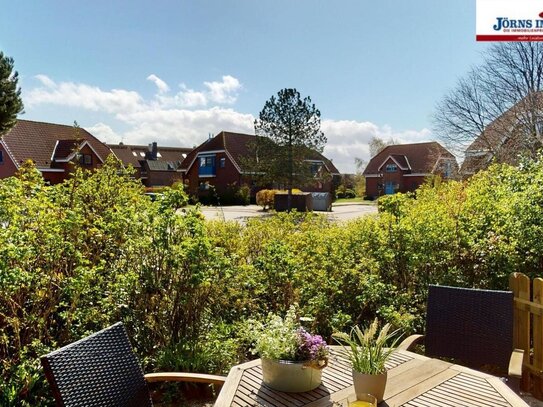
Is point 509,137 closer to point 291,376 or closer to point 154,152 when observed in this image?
point 291,376

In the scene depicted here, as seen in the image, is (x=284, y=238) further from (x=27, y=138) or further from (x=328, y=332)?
(x=27, y=138)

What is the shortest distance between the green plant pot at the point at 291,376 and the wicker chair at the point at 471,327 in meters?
1.17

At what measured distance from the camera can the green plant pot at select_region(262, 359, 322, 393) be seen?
2.17m

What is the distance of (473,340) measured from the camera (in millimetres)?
3221

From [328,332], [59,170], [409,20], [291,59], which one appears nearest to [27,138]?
[59,170]

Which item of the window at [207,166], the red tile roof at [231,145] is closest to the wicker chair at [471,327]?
the red tile roof at [231,145]

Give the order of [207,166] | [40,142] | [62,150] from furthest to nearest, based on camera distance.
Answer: [207,166] → [62,150] → [40,142]

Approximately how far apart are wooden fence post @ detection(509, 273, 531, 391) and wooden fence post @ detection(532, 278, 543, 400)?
0.07 m

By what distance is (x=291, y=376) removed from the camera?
218 cm

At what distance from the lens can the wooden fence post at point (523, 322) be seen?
12.3 feet

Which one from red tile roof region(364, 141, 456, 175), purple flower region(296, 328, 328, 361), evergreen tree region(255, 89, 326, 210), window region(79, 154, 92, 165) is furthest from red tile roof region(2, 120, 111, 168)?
purple flower region(296, 328, 328, 361)

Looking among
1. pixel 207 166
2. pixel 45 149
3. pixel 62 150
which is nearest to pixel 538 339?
pixel 62 150

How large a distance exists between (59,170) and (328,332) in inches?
1305

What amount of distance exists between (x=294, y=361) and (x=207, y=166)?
128ft
